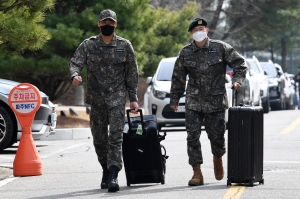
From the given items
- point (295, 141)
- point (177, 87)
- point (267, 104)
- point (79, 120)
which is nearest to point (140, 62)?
point (79, 120)

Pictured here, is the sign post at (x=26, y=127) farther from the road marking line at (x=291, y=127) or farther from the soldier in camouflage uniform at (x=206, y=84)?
the road marking line at (x=291, y=127)

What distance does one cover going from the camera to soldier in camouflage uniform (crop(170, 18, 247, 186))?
948 centimetres

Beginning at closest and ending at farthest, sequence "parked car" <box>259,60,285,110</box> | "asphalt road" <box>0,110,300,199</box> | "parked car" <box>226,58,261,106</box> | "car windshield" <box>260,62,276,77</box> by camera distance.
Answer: "asphalt road" <box>0,110,300,199</box> → "parked car" <box>226,58,261,106</box> → "parked car" <box>259,60,285,110</box> → "car windshield" <box>260,62,276,77</box>

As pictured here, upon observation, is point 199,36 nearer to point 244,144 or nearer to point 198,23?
point 198,23

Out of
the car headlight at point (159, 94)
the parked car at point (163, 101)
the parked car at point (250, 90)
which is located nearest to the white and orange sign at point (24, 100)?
the parked car at point (163, 101)

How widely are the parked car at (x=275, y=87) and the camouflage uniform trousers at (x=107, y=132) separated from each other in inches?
899

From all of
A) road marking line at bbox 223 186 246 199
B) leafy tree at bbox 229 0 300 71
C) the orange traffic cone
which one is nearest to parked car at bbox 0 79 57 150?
the orange traffic cone

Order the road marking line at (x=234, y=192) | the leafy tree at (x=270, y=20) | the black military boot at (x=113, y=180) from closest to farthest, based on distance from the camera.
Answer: the road marking line at (x=234, y=192) < the black military boot at (x=113, y=180) < the leafy tree at (x=270, y=20)

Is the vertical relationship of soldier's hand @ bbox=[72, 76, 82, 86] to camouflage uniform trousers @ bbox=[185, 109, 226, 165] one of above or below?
above

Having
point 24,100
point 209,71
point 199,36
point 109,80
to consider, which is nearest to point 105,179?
point 109,80

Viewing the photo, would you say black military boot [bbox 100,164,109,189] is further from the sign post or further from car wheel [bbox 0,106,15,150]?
car wheel [bbox 0,106,15,150]

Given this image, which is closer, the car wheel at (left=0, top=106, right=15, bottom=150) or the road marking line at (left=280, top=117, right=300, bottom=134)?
the car wheel at (left=0, top=106, right=15, bottom=150)

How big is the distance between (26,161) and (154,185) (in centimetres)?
209

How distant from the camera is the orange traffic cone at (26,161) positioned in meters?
11.1
